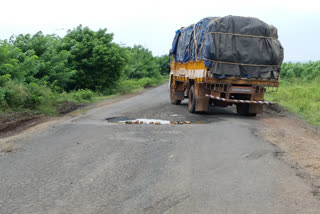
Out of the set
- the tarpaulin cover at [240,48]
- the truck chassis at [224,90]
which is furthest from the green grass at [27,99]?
the tarpaulin cover at [240,48]

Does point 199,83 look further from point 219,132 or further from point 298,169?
point 298,169

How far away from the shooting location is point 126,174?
19.1 ft

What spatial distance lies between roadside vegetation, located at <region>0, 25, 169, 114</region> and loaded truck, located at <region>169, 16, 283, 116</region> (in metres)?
6.01

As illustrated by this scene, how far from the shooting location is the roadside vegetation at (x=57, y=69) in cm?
1372

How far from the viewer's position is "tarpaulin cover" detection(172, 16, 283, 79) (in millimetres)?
12273

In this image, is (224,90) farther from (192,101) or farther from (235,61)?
(192,101)

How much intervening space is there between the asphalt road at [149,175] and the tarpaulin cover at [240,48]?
3.64m

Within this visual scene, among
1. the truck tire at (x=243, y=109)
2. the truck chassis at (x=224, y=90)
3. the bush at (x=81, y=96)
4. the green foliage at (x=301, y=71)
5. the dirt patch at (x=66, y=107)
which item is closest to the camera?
the truck chassis at (x=224, y=90)

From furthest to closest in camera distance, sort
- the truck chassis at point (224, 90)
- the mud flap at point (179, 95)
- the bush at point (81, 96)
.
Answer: the bush at point (81, 96)
the mud flap at point (179, 95)
the truck chassis at point (224, 90)

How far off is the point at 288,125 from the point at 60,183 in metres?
8.43

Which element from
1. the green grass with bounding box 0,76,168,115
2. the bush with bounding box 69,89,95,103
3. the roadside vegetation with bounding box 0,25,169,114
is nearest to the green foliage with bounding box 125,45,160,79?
the roadside vegetation with bounding box 0,25,169,114

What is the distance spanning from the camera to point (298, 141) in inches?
355

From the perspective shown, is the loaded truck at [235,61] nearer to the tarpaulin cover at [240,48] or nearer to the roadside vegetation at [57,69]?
the tarpaulin cover at [240,48]

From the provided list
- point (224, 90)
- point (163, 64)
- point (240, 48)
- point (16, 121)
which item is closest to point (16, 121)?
point (16, 121)
